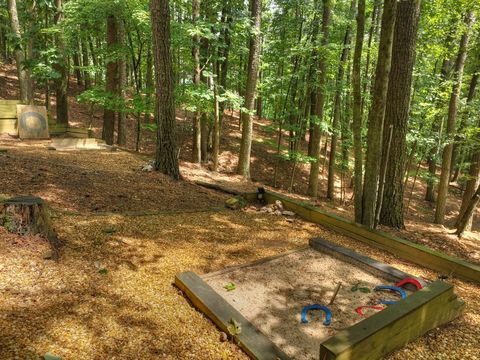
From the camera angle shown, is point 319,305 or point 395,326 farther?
point 319,305

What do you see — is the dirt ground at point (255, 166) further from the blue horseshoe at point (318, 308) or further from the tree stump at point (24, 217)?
the blue horseshoe at point (318, 308)

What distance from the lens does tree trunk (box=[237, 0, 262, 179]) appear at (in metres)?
11.1

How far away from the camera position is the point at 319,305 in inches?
130

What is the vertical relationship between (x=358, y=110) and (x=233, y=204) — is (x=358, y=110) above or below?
above

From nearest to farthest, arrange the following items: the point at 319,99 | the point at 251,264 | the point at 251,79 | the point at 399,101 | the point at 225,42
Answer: the point at 251,264 < the point at 399,101 < the point at 251,79 < the point at 319,99 < the point at 225,42

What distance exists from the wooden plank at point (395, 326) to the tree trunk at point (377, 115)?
2.63 m

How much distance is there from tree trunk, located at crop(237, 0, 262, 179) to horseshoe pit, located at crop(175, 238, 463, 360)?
8.38 metres

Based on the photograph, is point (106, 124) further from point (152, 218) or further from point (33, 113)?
point (152, 218)

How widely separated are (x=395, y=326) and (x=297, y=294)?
1200 mm

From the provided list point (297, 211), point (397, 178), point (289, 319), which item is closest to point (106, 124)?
point (297, 211)

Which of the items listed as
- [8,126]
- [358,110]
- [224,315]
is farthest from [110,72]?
[224,315]

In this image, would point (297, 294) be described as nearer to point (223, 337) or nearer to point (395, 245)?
point (223, 337)

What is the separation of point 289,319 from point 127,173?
18.8ft

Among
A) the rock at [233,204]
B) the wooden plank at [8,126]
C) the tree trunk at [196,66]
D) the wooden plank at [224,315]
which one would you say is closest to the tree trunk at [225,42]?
the tree trunk at [196,66]
